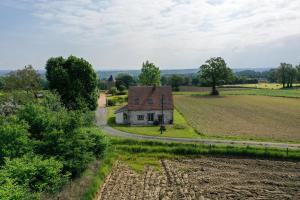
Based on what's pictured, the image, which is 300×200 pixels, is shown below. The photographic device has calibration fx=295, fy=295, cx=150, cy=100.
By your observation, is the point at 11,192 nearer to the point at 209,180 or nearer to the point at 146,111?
the point at 209,180

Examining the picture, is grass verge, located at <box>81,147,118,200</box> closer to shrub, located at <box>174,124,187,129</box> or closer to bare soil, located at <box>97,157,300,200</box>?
bare soil, located at <box>97,157,300,200</box>

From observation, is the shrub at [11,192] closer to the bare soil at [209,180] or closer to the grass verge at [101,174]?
the grass verge at [101,174]

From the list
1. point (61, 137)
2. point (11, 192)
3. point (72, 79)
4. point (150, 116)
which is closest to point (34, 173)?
point (11, 192)

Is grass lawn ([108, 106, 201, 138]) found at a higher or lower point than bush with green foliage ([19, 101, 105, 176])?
lower

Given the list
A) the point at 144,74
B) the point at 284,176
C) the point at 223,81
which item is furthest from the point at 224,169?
the point at 223,81

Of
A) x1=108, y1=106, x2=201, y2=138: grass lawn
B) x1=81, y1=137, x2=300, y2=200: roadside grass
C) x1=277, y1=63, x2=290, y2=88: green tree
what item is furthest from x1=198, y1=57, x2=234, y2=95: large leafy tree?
x1=81, y1=137, x2=300, y2=200: roadside grass

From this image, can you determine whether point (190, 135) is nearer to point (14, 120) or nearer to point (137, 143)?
point (137, 143)
